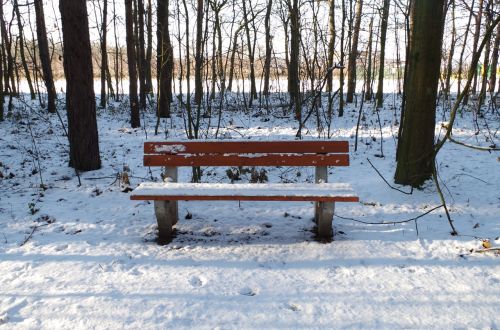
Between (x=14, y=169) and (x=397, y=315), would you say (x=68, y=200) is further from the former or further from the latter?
(x=397, y=315)

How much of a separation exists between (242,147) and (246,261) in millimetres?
1210

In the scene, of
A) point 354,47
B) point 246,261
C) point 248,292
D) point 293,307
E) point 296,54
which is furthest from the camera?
point 354,47

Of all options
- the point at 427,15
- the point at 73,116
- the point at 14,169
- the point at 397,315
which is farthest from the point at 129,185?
the point at 427,15

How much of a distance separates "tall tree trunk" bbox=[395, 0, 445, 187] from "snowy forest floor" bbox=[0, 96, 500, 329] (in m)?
0.47

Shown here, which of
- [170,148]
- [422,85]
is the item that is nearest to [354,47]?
[422,85]

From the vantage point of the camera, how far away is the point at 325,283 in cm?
299

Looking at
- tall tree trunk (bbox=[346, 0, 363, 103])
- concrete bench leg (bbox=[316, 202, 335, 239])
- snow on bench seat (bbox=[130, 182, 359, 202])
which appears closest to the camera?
snow on bench seat (bbox=[130, 182, 359, 202])

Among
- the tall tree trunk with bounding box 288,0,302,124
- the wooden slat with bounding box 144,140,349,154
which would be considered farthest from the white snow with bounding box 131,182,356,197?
the tall tree trunk with bounding box 288,0,302,124

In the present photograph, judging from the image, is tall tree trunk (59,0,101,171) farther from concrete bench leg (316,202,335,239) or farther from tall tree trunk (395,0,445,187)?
tall tree trunk (395,0,445,187)

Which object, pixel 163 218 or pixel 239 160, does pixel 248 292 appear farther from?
pixel 239 160

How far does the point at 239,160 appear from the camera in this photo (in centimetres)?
401

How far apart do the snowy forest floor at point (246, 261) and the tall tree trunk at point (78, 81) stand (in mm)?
522

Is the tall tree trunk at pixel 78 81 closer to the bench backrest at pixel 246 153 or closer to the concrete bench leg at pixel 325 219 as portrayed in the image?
the bench backrest at pixel 246 153

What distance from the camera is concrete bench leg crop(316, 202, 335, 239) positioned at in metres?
3.58
